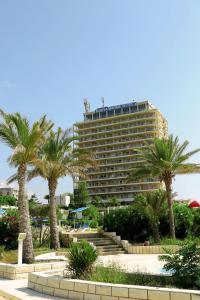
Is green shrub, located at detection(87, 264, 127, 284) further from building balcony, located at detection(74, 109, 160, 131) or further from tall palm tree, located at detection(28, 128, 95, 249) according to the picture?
building balcony, located at detection(74, 109, 160, 131)

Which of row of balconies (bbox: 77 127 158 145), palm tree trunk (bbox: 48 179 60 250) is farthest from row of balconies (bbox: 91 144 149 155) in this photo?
palm tree trunk (bbox: 48 179 60 250)

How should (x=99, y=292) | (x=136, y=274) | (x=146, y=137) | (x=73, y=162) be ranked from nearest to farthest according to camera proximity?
(x=99, y=292), (x=136, y=274), (x=73, y=162), (x=146, y=137)

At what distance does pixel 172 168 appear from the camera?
77.4 ft

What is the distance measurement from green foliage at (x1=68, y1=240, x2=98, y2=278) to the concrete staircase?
10648 millimetres

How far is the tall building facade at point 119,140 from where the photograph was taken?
113000mm

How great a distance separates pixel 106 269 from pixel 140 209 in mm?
13295

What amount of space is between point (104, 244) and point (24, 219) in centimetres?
800

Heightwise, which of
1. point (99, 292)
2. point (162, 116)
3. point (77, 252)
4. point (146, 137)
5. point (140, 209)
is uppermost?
point (162, 116)

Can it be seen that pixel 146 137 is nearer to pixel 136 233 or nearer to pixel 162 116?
pixel 162 116

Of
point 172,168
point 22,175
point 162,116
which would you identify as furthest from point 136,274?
point 162,116

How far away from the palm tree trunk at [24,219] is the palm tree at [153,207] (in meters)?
8.95

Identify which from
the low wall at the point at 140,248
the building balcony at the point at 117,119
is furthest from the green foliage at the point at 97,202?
the low wall at the point at 140,248

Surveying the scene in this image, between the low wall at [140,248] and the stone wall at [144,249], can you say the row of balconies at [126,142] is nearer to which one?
the low wall at [140,248]

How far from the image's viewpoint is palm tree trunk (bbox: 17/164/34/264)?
14.9 meters
